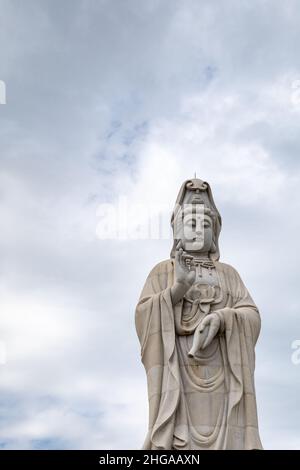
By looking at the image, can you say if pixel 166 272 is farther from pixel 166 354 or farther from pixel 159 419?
pixel 159 419

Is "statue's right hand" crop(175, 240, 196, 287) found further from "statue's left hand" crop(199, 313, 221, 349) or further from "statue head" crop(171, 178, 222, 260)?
"statue head" crop(171, 178, 222, 260)

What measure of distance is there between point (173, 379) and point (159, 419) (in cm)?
85

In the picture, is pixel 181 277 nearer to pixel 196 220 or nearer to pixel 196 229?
pixel 196 229

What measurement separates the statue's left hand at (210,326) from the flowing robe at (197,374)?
0.14 meters

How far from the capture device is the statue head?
64.0ft

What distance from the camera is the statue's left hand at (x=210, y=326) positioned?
702 inches

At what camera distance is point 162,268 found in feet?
63.7

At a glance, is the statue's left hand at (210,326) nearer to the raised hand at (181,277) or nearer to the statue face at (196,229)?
the raised hand at (181,277)

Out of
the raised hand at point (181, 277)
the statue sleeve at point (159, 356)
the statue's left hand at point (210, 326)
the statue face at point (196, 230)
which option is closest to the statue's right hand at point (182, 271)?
the raised hand at point (181, 277)

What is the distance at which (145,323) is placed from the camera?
18.4 meters

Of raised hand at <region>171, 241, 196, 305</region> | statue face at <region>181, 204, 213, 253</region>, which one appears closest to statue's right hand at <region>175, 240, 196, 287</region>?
raised hand at <region>171, 241, 196, 305</region>

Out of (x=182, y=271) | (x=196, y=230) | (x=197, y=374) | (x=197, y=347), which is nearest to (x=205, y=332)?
(x=197, y=347)

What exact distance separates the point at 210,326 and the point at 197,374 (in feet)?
3.19

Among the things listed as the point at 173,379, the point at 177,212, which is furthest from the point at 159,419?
the point at 177,212
